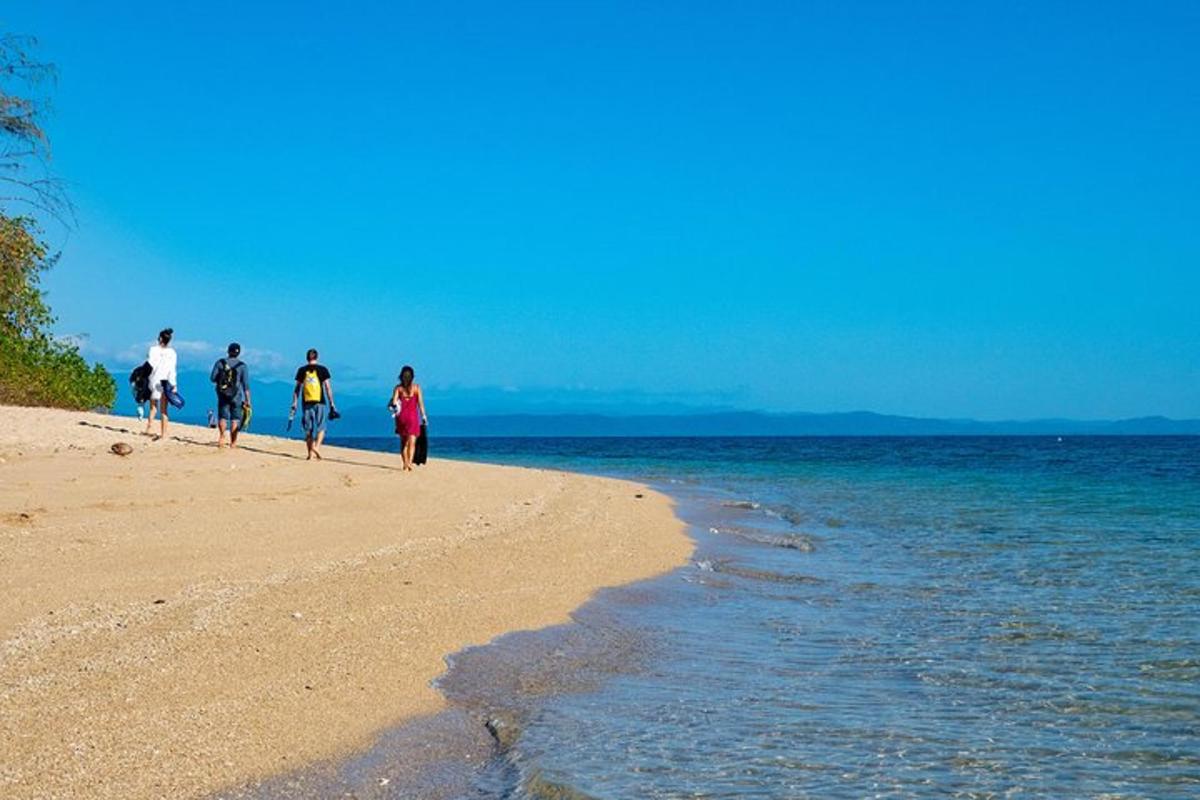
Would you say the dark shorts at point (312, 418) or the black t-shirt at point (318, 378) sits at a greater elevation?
the black t-shirt at point (318, 378)

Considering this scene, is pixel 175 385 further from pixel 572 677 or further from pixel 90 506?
pixel 572 677

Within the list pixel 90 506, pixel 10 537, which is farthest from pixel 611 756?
pixel 90 506

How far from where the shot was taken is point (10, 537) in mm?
10391

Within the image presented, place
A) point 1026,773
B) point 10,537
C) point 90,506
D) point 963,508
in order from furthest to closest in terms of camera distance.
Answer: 1. point 963,508
2. point 90,506
3. point 10,537
4. point 1026,773

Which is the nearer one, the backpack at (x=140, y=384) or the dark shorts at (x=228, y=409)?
the dark shorts at (x=228, y=409)

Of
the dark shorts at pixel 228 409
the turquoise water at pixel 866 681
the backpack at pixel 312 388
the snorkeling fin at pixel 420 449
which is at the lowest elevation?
the turquoise water at pixel 866 681

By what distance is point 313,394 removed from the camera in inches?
835

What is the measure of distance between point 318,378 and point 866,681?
52.9 ft

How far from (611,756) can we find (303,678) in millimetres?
2126

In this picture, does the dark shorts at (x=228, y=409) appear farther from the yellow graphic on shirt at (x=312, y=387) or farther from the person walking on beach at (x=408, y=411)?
the person walking on beach at (x=408, y=411)

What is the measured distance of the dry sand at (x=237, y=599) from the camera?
17.0 feet

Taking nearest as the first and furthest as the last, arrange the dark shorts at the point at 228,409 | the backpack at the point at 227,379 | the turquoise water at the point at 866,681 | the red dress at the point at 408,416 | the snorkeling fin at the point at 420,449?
the turquoise water at the point at 866,681 < the backpack at the point at 227,379 < the dark shorts at the point at 228,409 < the red dress at the point at 408,416 < the snorkeling fin at the point at 420,449

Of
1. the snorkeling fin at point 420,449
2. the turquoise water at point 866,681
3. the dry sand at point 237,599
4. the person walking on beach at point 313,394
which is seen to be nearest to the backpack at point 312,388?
the person walking on beach at point 313,394

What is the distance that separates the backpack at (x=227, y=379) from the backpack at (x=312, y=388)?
1.33 metres
